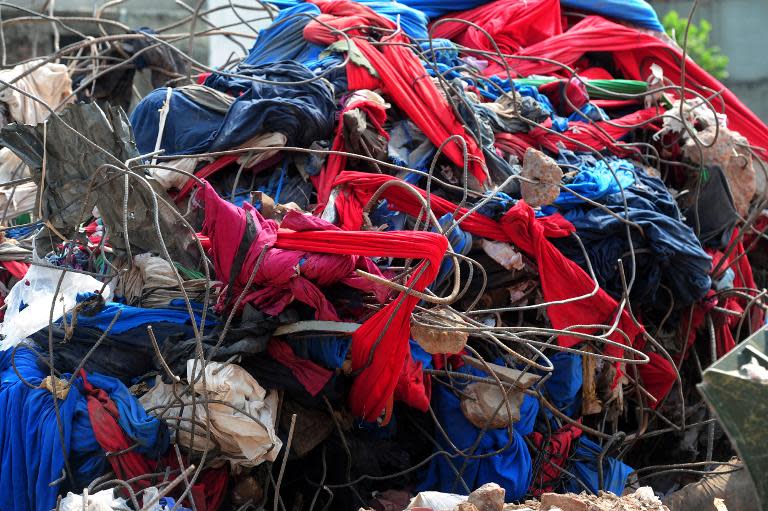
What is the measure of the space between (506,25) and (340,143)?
2016mm

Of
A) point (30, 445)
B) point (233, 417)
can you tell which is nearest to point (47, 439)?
point (30, 445)

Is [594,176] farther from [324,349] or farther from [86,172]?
[86,172]

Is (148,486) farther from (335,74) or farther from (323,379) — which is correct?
(335,74)

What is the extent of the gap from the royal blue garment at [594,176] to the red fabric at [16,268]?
2.50 metres

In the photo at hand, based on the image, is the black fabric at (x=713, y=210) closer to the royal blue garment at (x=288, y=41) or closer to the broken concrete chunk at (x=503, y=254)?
the broken concrete chunk at (x=503, y=254)

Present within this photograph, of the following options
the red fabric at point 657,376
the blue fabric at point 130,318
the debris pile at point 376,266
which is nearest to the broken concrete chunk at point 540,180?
the debris pile at point 376,266

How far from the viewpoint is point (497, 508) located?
117 inches

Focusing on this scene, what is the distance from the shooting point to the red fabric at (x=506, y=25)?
622cm

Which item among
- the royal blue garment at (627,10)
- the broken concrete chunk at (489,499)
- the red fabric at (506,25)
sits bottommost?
the broken concrete chunk at (489,499)

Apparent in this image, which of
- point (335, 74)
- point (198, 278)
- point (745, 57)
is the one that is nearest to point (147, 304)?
point (198, 278)

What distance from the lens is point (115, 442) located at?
3.77 m

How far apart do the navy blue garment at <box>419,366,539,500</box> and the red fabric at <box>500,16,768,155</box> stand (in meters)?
2.52

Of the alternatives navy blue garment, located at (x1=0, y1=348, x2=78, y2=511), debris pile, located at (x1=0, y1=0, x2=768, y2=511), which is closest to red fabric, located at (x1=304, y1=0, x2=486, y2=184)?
debris pile, located at (x1=0, y1=0, x2=768, y2=511)

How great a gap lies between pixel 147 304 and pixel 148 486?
29.6 inches
